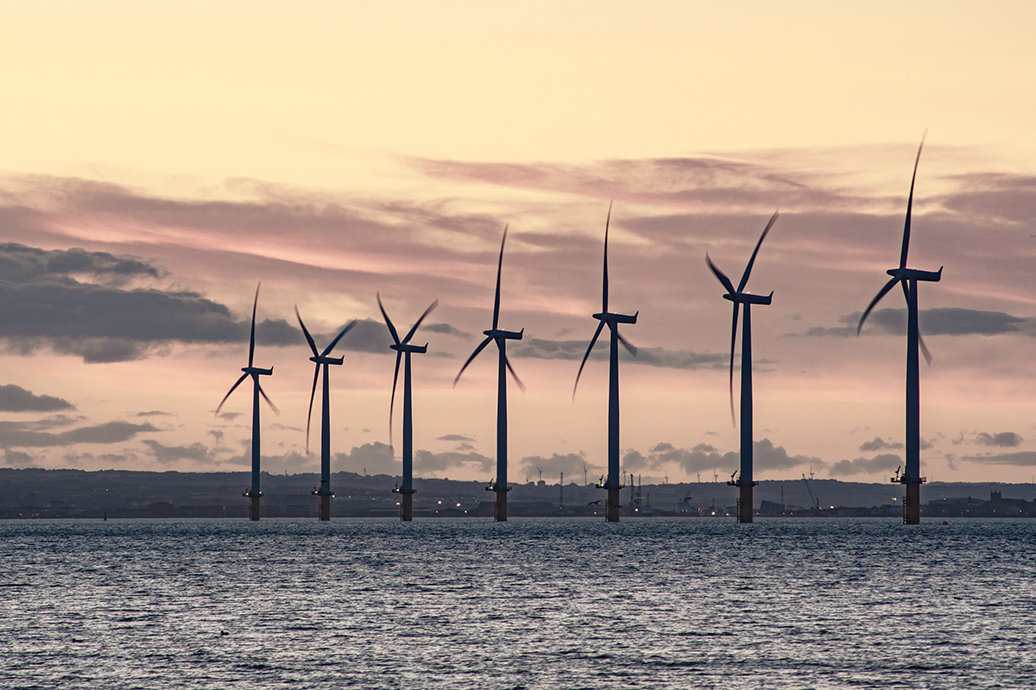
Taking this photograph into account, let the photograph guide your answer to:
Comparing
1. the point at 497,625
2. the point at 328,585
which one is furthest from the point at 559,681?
the point at 328,585

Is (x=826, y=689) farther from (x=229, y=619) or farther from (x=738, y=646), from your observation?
(x=229, y=619)

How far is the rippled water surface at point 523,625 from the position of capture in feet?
204

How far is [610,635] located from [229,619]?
27218mm

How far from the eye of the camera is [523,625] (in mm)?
83500

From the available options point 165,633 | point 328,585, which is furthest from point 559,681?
point 328,585

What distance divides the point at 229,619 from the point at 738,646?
117 ft

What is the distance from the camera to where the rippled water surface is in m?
62.0

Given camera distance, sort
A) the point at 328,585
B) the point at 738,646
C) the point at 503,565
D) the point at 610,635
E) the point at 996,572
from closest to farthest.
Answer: the point at 738,646
the point at 610,635
the point at 328,585
the point at 996,572
the point at 503,565

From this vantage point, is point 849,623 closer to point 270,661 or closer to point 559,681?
point 559,681

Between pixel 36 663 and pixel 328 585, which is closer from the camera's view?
pixel 36 663

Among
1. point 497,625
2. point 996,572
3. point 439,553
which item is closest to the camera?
point 497,625

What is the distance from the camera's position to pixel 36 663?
65562 millimetres

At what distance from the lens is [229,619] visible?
289 feet

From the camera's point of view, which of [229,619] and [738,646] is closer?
[738,646]
